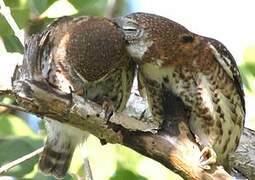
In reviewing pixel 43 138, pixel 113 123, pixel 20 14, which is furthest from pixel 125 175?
pixel 20 14

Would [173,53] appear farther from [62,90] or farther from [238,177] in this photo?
[238,177]

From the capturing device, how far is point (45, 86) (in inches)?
138

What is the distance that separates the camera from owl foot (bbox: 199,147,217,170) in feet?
12.4

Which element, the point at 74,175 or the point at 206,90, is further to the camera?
the point at 74,175

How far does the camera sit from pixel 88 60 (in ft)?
12.5

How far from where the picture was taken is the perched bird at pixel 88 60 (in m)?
3.83

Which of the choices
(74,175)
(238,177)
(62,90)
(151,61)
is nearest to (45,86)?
(62,90)

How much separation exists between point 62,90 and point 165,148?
45 centimetres

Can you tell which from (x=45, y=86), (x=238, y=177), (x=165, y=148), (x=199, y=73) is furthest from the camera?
(x=238, y=177)

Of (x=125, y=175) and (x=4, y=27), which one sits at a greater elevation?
(x=4, y=27)

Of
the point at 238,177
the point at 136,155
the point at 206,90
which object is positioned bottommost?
the point at 238,177

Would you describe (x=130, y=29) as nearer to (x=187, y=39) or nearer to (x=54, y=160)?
(x=187, y=39)

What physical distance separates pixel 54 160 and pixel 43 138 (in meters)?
Result: 0.16

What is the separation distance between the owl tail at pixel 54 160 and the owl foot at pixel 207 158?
2.50 ft
